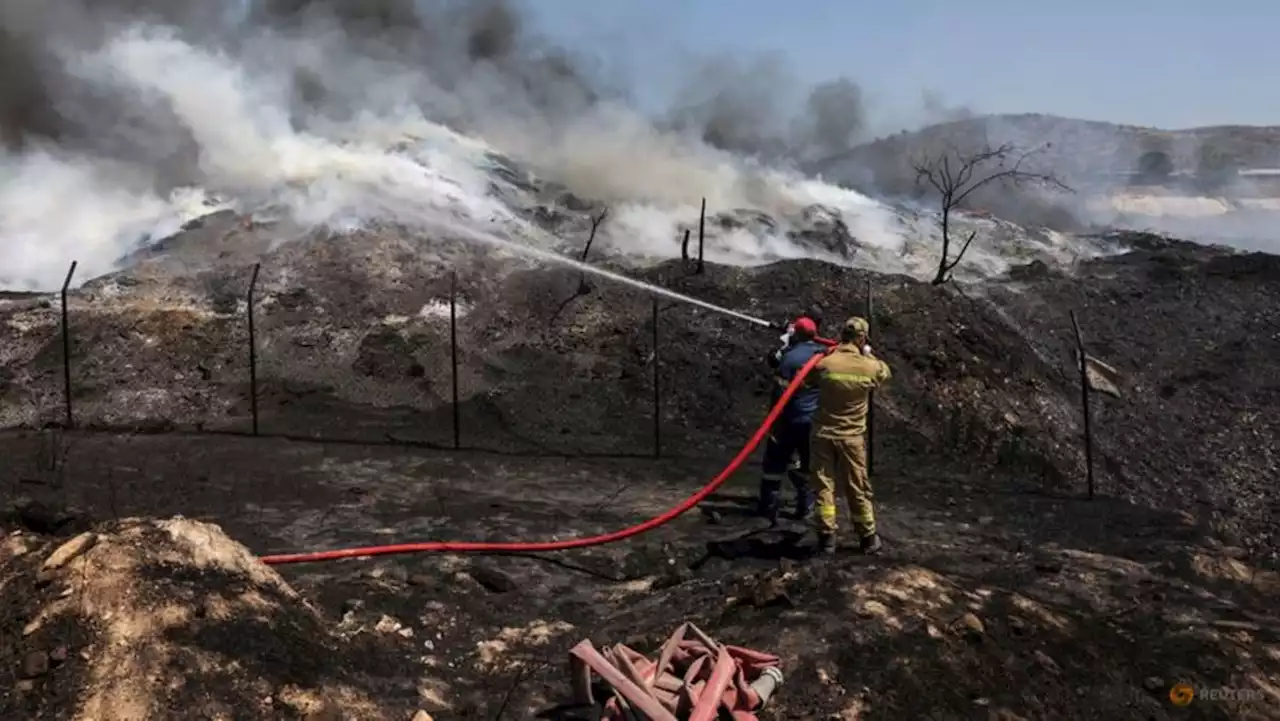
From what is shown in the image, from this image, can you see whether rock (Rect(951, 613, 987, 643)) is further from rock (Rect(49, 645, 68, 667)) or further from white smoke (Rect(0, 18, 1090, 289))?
white smoke (Rect(0, 18, 1090, 289))

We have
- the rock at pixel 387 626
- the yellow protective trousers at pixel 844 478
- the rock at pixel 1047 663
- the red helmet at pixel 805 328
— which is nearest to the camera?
the rock at pixel 1047 663

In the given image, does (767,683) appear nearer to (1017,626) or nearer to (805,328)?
(1017,626)

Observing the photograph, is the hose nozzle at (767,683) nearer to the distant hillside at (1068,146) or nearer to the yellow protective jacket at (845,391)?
the yellow protective jacket at (845,391)

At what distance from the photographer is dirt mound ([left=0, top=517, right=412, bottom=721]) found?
4.24 m

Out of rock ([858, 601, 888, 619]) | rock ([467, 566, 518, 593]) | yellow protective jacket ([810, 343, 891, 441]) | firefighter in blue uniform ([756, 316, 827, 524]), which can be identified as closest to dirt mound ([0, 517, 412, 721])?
rock ([467, 566, 518, 593])

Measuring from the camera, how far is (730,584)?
634 centimetres

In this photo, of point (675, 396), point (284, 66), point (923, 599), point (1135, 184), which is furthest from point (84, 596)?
point (1135, 184)

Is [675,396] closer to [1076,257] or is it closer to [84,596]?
[84,596]

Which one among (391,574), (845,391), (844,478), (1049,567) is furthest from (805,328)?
(391,574)

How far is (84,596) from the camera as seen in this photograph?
4.75m

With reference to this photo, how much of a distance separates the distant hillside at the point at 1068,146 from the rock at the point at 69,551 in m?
41.7

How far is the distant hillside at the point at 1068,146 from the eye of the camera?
151 feet

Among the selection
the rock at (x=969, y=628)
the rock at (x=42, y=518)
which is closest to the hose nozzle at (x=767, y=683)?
the rock at (x=969, y=628)

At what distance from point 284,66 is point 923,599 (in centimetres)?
2483
